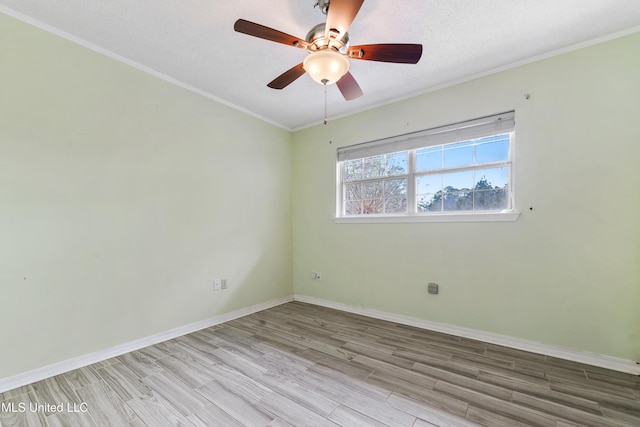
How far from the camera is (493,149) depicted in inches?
104

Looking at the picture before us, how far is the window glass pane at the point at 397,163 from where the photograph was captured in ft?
10.4

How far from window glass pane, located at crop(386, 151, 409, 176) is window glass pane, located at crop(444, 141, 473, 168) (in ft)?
1.43

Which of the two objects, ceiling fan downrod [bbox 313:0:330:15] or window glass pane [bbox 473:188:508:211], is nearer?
ceiling fan downrod [bbox 313:0:330:15]

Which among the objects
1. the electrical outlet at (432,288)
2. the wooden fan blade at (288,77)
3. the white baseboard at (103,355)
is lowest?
the white baseboard at (103,355)

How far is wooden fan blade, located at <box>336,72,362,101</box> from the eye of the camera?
195cm

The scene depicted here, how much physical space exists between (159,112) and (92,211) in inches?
43.3

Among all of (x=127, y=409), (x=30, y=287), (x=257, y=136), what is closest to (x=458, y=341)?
(x=127, y=409)

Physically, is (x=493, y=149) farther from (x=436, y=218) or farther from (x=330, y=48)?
(x=330, y=48)

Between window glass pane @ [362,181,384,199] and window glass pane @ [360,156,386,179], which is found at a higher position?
window glass pane @ [360,156,386,179]

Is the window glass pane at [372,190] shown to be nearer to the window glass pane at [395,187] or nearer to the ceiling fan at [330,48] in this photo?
the window glass pane at [395,187]

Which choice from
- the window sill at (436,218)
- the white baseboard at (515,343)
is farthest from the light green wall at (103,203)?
the white baseboard at (515,343)

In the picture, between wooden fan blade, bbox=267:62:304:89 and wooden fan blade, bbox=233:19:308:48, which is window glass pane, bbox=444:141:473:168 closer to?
wooden fan blade, bbox=267:62:304:89

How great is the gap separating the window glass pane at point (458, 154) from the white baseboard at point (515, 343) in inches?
65.7

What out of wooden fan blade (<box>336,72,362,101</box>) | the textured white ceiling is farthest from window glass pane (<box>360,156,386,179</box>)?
wooden fan blade (<box>336,72,362,101</box>)
